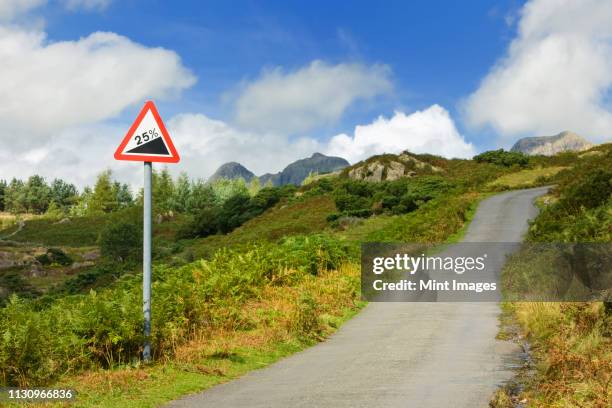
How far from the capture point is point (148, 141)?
806 cm

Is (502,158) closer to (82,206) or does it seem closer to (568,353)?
(568,353)

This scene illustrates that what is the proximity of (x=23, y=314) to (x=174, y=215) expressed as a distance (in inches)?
3031

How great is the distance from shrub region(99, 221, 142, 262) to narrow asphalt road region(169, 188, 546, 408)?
3851 cm

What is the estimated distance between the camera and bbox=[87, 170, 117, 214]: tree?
352 feet

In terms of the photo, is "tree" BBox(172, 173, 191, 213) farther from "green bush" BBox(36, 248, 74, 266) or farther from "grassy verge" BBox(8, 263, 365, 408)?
"grassy verge" BBox(8, 263, 365, 408)

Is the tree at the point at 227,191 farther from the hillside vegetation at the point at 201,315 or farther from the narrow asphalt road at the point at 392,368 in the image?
the narrow asphalt road at the point at 392,368

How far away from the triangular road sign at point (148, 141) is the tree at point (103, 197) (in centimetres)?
10415

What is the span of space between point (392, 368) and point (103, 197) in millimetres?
107334

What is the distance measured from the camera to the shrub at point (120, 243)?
4903 cm

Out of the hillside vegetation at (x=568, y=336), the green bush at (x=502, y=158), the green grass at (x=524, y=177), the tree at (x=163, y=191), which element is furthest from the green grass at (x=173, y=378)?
the tree at (x=163, y=191)

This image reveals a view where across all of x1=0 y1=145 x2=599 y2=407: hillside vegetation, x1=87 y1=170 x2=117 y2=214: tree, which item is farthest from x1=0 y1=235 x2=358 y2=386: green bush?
x1=87 y1=170 x2=117 y2=214: tree

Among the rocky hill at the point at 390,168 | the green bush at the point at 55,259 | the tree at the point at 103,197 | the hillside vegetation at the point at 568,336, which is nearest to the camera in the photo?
the hillside vegetation at the point at 568,336

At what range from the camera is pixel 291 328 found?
1108 centimetres

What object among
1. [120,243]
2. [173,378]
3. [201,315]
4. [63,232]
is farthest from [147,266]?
[63,232]
